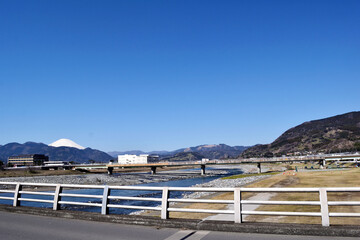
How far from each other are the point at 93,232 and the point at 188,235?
3.23 m

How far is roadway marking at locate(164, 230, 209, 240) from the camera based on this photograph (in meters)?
9.22

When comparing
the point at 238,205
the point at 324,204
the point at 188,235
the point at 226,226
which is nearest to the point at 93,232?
the point at 188,235

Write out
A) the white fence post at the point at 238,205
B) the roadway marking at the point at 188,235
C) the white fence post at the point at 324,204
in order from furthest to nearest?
the white fence post at the point at 238,205
the roadway marking at the point at 188,235
the white fence post at the point at 324,204

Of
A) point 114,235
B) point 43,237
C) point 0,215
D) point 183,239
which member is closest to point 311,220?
point 183,239

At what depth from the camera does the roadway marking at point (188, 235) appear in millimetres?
9219

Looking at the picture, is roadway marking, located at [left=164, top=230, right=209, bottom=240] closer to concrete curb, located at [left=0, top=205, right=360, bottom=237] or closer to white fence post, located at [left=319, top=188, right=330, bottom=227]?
concrete curb, located at [left=0, top=205, right=360, bottom=237]

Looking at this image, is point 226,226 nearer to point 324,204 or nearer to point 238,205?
point 238,205

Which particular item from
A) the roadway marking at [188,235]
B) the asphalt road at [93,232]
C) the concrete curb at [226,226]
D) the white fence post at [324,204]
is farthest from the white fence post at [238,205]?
the white fence post at [324,204]

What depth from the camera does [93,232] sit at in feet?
34.2

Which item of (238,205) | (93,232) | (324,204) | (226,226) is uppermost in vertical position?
(324,204)

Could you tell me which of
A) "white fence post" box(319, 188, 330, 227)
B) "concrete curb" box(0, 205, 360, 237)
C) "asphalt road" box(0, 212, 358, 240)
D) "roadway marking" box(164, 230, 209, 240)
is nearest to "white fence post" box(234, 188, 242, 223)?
"concrete curb" box(0, 205, 360, 237)

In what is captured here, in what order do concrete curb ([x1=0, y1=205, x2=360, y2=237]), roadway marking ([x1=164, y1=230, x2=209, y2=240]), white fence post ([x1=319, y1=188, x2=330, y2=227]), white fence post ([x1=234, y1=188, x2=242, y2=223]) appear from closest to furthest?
concrete curb ([x1=0, y1=205, x2=360, y2=237]), white fence post ([x1=319, y1=188, x2=330, y2=227]), roadway marking ([x1=164, y1=230, x2=209, y2=240]), white fence post ([x1=234, y1=188, x2=242, y2=223])

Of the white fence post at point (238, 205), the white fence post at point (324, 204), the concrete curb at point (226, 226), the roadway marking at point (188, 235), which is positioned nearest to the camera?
the concrete curb at point (226, 226)

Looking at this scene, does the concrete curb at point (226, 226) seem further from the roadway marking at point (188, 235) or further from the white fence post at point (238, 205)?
the roadway marking at point (188, 235)
